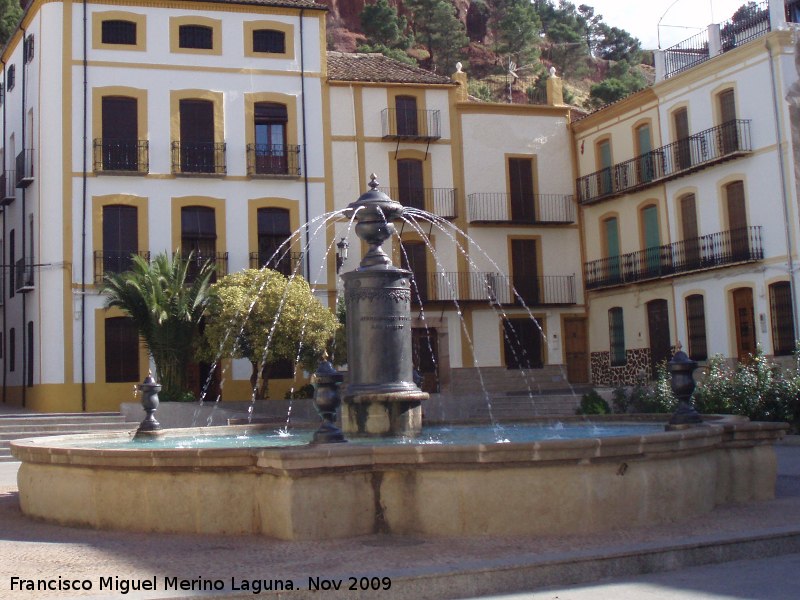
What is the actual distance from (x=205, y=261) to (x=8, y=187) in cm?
811

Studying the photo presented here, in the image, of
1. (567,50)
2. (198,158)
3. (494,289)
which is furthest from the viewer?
(567,50)

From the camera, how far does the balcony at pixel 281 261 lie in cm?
3231

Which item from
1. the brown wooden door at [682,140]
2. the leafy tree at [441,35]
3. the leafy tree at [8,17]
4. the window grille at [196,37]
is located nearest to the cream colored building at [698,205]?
the brown wooden door at [682,140]

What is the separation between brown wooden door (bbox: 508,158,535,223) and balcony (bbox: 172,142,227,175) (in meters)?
10.0

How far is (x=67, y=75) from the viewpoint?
31.1 m

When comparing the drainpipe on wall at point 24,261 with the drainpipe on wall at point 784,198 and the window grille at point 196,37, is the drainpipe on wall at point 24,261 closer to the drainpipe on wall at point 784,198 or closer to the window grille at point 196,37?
the window grille at point 196,37

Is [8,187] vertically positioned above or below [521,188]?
above

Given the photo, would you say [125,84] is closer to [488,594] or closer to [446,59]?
[488,594]

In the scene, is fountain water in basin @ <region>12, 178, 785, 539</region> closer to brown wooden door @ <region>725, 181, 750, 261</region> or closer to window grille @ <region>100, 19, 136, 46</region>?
brown wooden door @ <region>725, 181, 750, 261</region>

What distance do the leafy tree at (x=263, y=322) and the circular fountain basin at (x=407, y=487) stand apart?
54.7 feet

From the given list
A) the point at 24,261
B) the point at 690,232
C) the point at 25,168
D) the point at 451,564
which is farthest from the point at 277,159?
the point at 451,564

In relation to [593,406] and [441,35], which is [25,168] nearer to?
[593,406]

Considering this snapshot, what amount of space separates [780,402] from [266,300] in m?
13.0

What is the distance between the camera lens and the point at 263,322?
26.9 metres
